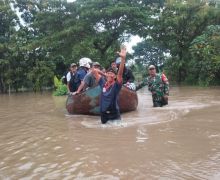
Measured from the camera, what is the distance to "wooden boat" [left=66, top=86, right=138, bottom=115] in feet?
31.2

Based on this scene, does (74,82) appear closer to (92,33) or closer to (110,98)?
(110,98)

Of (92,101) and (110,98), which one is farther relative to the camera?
(92,101)

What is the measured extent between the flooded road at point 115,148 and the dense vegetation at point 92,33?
1451 centimetres

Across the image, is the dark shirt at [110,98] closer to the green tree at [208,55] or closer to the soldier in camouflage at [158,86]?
the soldier in camouflage at [158,86]

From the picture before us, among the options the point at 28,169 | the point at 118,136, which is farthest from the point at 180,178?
the point at 118,136

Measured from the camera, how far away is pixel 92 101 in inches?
376

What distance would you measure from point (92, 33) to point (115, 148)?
62.6 ft

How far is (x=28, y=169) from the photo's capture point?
468 centimetres

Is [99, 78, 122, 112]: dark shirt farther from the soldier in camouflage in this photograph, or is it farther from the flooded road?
the soldier in camouflage

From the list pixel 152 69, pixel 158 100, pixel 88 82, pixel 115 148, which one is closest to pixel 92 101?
pixel 88 82

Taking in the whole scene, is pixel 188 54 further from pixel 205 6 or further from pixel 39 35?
pixel 39 35

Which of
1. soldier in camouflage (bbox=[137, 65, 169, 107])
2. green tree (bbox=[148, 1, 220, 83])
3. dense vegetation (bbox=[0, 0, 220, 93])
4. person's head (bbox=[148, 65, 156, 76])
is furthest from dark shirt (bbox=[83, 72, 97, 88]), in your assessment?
green tree (bbox=[148, 1, 220, 83])

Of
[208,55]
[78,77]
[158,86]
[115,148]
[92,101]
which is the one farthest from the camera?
[208,55]

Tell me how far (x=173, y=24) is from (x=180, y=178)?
67.5 ft
